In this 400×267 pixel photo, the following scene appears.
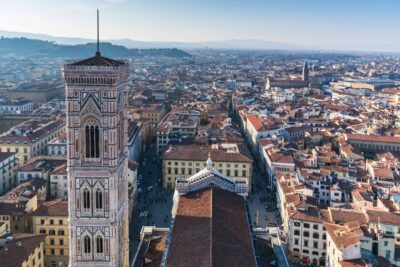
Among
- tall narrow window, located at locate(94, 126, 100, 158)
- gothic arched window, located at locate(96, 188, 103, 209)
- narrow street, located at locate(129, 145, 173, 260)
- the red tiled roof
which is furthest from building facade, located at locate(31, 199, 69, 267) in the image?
tall narrow window, located at locate(94, 126, 100, 158)

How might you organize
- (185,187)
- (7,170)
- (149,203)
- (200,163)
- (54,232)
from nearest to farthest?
(185,187) → (54,232) → (149,203) → (7,170) → (200,163)

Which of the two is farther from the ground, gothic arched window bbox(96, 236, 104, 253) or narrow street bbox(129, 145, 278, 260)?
gothic arched window bbox(96, 236, 104, 253)

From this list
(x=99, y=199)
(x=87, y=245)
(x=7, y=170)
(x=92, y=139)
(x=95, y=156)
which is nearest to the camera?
(x=92, y=139)

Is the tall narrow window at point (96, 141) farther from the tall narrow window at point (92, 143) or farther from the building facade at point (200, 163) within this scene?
the building facade at point (200, 163)

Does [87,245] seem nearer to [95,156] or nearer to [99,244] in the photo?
[99,244]

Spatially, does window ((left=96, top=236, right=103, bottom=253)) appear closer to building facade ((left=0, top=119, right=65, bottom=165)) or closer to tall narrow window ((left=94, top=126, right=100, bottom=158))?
tall narrow window ((left=94, top=126, right=100, bottom=158))

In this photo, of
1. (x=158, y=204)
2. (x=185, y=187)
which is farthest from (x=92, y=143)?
(x=158, y=204)

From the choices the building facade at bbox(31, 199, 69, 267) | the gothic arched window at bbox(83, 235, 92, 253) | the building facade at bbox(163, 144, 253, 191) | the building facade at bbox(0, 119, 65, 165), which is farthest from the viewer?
the building facade at bbox(0, 119, 65, 165)
